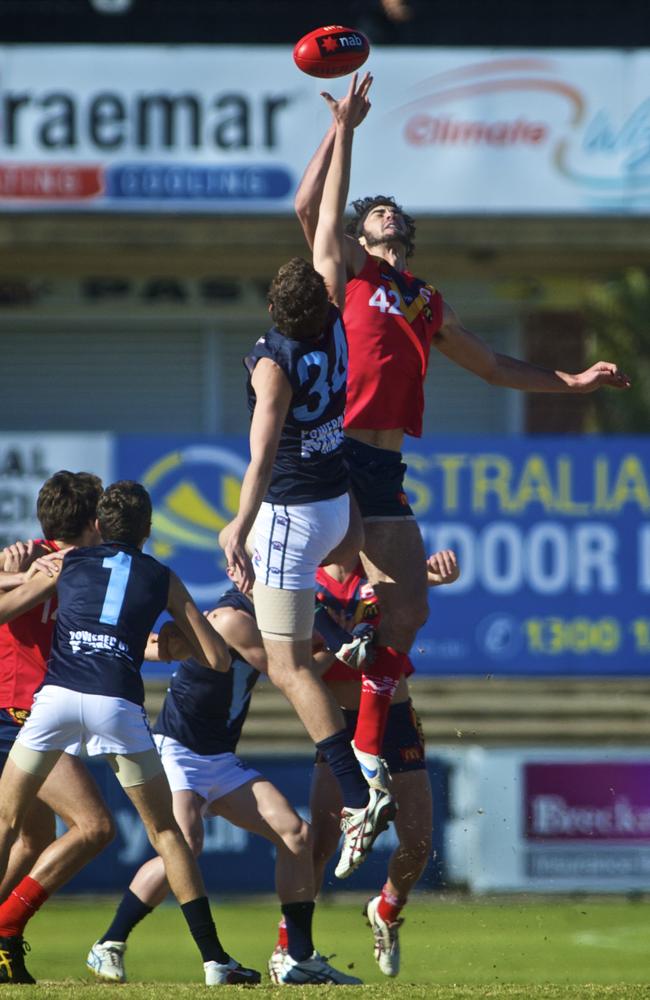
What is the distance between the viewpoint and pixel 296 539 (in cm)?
707

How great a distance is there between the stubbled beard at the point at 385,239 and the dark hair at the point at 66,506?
1.62m

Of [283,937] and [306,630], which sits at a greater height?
[306,630]

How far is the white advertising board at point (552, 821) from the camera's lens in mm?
12984

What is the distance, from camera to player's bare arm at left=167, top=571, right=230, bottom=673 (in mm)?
6980

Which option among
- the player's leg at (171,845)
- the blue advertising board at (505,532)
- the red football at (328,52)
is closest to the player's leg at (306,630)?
the player's leg at (171,845)

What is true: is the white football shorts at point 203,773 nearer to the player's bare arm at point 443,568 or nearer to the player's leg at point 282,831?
the player's leg at point 282,831

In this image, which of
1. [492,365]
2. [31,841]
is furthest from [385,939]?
[492,365]

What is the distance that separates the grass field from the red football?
3697 millimetres

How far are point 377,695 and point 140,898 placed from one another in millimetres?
1660

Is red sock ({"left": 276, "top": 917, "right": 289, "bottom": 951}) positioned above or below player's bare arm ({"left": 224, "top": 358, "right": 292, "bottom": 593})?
below

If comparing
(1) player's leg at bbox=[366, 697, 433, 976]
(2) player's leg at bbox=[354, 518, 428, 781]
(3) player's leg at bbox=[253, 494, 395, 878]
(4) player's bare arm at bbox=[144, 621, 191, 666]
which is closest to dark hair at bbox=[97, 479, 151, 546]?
(4) player's bare arm at bbox=[144, 621, 191, 666]

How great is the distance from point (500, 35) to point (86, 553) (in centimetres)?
1046

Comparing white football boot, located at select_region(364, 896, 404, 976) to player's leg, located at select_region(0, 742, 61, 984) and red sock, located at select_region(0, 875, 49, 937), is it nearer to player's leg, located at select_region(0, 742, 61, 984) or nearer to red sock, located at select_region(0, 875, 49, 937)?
red sock, located at select_region(0, 875, 49, 937)

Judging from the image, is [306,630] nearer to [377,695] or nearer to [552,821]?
[377,695]
